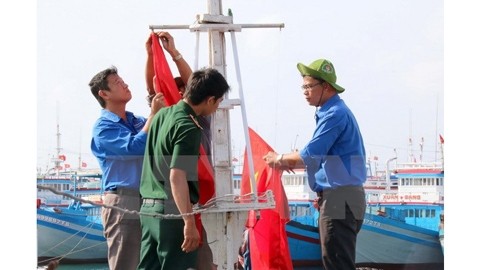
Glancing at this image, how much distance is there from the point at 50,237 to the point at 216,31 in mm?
4169

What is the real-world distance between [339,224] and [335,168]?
0.24m

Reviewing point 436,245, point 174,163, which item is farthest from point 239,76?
point 436,245

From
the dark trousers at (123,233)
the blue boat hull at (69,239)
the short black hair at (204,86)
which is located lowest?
the blue boat hull at (69,239)

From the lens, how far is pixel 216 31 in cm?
374

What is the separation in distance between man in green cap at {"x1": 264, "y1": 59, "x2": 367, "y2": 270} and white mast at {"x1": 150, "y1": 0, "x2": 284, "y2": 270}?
266 millimetres

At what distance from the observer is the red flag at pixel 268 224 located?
4.16m

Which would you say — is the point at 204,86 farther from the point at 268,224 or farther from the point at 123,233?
the point at 268,224

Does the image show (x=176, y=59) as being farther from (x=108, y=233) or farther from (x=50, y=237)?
(x=50, y=237)

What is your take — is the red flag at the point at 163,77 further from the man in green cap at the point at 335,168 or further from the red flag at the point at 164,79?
the man in green cap at the point at 335,168

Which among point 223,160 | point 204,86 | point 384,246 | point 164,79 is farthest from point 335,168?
point 384,246

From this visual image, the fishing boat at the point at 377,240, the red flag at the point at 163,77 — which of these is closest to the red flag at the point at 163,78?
the red flag at the point at 163,77

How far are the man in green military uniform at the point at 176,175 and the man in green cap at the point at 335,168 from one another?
540mm

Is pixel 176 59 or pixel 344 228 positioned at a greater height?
pixel 176 59

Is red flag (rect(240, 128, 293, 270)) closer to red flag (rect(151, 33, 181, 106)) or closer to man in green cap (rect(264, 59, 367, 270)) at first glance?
man in green cap (rect(264, 59, 367, 270))
